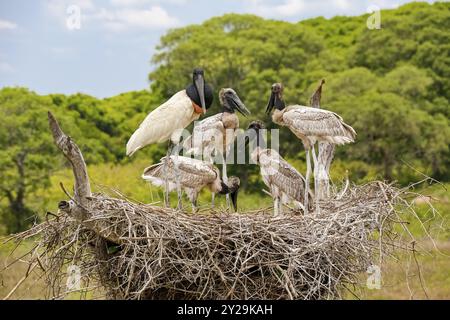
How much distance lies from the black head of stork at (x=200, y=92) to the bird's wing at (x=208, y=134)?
1.58 metres

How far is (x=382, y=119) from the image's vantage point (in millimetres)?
30875

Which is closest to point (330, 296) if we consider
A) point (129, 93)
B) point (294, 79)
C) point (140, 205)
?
point (140, 205)

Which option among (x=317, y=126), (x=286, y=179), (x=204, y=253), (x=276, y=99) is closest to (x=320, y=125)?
(x=317, y=126)

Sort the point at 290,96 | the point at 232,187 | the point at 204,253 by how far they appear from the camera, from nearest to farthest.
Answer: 1. the point at 204,253
2. the point at 232,187
3. the point at 290,96

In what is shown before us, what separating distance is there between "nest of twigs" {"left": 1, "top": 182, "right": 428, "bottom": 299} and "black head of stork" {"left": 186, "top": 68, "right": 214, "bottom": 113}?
1.31 m

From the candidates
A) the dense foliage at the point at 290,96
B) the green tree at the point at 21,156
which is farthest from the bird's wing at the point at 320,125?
the green tree at the point at 21,156

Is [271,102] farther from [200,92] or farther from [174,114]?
[174,114]

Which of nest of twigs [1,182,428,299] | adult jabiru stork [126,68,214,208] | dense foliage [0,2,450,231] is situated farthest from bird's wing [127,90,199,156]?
dense foliage [0,2,450,231]

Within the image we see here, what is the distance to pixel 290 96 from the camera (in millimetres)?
31266

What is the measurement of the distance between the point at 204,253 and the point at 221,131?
3284 millimetres

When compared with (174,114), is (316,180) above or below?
below

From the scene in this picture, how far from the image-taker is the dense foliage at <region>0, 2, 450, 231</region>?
97.4ft

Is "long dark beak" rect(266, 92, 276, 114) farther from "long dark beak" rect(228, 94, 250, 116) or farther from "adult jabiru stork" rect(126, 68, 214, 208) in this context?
"adult jabiru stork" rect(126, 68, 214, 208)

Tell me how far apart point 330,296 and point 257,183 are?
24.7 meters
